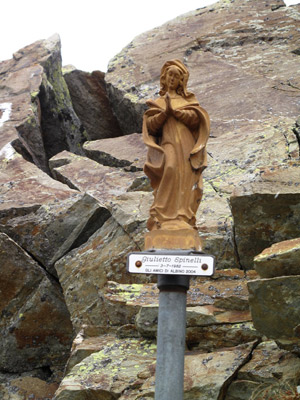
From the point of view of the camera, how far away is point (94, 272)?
12.2 meters

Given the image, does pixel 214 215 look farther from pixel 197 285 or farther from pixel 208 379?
pixel 208 379

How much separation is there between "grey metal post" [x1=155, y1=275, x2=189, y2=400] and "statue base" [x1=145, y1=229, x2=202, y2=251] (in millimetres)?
552

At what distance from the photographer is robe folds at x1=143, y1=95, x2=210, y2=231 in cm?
860

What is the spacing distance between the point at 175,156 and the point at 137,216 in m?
3.66

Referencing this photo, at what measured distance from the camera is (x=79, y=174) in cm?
1608

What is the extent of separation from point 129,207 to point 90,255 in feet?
3.69

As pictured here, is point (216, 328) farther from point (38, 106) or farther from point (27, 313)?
point (38, 106)

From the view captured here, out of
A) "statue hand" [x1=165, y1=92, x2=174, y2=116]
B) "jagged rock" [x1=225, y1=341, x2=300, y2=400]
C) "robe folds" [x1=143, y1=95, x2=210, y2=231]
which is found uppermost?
"statue hand" [x1=165, y1=92, x2=174, y2=116]

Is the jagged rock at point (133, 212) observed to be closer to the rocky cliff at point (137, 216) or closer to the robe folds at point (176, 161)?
the rocky cliff at point (137, 216)

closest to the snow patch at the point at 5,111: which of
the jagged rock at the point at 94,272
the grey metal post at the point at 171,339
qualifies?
the jagged rock at the point at 94,272

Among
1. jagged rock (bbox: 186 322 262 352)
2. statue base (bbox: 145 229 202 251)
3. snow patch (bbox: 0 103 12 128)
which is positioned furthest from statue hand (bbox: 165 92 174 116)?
snow patch (bbox: 0 103 12 128)

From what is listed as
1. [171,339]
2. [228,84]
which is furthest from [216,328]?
[228,84]

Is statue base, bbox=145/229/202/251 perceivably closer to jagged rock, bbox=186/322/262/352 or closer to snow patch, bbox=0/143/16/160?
jagged rock, bbox=186/322/262/352

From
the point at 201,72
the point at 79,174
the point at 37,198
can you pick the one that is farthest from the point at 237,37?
the point at 37,198
